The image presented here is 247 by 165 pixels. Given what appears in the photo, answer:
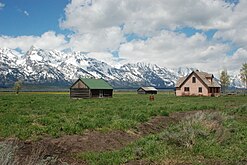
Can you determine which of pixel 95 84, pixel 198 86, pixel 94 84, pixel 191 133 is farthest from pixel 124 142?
pixel 198 86

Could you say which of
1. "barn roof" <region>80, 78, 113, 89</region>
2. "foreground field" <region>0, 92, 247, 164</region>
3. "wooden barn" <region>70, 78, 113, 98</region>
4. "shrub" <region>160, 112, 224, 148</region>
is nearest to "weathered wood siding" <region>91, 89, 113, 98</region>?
"wooden barn" <region>70, 78, 113, 98</region>

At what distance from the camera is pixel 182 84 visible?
3312 inches

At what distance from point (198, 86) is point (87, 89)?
2860 cm

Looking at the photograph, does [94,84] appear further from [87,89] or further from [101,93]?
[87,89]

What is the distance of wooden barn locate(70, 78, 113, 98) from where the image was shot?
245 ft

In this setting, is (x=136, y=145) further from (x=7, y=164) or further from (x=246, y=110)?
(x=246, y=110)

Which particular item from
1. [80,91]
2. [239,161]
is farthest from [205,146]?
[80,91]

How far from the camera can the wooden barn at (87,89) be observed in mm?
74625

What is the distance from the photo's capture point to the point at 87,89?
74.8m

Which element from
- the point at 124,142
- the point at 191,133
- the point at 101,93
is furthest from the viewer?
the point at 101,93

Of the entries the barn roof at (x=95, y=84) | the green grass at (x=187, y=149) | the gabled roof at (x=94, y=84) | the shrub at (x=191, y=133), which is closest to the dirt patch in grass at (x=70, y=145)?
the green grass at (x=187, y=149)

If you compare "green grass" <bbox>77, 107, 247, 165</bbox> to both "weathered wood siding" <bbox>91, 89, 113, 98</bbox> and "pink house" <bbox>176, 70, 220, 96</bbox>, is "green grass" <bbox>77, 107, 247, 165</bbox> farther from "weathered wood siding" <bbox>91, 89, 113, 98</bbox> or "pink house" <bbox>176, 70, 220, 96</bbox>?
"pink house" <bbox>176, 70, 220, 96</bbox>

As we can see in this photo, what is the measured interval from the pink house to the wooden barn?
20719mm

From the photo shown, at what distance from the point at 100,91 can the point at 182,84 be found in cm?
2244
